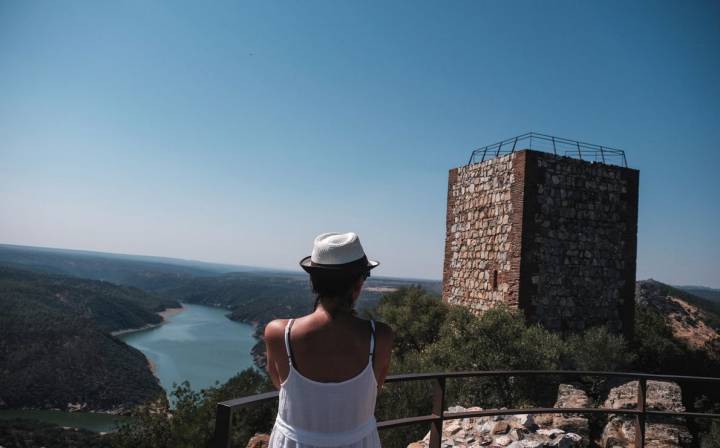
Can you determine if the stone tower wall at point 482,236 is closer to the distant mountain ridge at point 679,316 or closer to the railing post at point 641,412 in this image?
the railing post at point 641,412

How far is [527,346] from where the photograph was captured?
29.9ft

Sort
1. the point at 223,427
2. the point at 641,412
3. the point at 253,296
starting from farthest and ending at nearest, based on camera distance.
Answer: the point at 253,296 → the point at 641,412 → the point at 223,427

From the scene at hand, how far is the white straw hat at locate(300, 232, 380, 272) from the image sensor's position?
71.1 inches

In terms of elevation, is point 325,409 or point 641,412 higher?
point 325,409

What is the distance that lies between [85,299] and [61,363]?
115 ft

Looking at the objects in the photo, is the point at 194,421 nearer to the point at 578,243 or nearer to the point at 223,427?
the point at 578,243

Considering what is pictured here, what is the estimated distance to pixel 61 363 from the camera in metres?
55.4

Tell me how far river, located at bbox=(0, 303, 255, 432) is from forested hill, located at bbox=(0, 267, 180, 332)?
431 centimetres

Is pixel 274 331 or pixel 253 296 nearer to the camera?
pixel 274 331

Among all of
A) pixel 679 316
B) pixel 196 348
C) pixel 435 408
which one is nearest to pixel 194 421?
pixel 435 408

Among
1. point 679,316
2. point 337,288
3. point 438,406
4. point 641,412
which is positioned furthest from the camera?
point 679,316

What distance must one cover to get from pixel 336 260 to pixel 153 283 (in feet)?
637

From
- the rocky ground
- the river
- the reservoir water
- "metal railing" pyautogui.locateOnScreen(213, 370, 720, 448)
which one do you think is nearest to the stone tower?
the rocky ground

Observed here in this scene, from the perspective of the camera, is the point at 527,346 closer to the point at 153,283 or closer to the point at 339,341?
the point at 339,341
